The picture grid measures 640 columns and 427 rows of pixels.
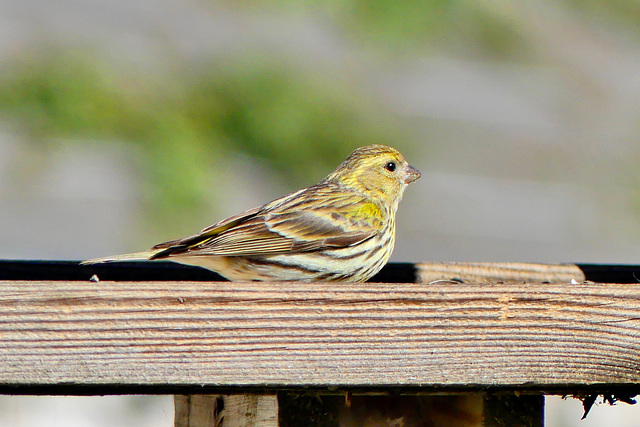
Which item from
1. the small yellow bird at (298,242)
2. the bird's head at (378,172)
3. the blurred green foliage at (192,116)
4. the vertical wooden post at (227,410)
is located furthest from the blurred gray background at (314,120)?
the vertical wooden post at (227,410)

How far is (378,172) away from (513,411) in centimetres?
221

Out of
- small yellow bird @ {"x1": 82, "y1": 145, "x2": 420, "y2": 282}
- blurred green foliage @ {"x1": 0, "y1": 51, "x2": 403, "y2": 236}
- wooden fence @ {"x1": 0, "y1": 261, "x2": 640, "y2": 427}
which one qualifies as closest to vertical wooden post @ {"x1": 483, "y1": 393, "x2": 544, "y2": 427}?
wooden fence @ {"x1": 0, "y1": 261, "x2": 640, "y2": 427}

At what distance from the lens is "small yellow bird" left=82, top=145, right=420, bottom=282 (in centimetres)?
373

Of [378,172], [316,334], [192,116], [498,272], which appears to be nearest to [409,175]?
[378,172]

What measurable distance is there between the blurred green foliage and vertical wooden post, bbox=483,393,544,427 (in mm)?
2674

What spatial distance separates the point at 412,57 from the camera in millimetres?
6332

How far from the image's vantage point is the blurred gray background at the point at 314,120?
16.7ft

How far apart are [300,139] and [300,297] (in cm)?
343

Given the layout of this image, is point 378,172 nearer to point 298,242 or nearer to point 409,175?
point 409,175

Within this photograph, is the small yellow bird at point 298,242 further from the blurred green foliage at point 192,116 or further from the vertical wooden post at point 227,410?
the blurred green foliage at point 192,116

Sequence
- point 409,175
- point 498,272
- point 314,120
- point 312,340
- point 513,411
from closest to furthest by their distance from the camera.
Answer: point 312,340 < point 513,411 < point 498,272 < point 409,175 < point 314,120

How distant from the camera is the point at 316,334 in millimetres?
2422

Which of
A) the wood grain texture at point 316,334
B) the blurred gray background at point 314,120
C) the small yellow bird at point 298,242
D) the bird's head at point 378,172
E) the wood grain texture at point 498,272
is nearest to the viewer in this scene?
the wood grain texture at point 316,334

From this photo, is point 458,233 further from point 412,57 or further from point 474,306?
point 474,306
